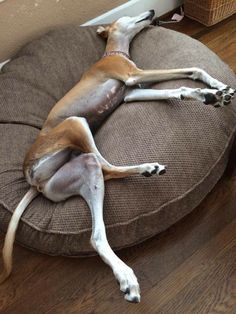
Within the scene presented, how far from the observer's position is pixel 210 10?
2.88 metres

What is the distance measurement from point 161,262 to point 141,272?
9 cm

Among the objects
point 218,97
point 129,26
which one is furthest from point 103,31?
point 218,97

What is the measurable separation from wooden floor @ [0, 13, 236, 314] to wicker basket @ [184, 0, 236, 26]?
1.28 meters

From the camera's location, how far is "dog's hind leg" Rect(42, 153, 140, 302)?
1.62m

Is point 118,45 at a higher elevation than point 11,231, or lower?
higher

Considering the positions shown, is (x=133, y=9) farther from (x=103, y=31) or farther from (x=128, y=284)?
(x=128, y=284)

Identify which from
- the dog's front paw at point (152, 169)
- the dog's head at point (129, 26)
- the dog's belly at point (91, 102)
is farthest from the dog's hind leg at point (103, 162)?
the dog's head at point (129, 26)

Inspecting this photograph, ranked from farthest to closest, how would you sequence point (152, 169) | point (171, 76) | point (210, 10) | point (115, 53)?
point (210, 10), point (115, 53), point (171, 76), point (152, 169)

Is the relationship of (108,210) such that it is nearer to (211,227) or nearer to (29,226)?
(29,226)

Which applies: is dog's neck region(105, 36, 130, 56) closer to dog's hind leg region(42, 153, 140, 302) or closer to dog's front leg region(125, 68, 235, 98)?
dog's front leg region(125, 68, 235, 98)

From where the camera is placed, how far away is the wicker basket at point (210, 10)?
2.87 m

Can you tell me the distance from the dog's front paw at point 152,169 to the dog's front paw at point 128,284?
0.38m

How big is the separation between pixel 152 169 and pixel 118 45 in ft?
2.85

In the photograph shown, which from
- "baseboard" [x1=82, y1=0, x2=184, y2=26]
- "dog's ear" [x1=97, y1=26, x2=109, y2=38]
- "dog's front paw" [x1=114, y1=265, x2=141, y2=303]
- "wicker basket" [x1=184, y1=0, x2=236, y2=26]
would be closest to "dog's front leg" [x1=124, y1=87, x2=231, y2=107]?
"dog's ear" [x1=97, y1=26, x2=109, y2=38]
